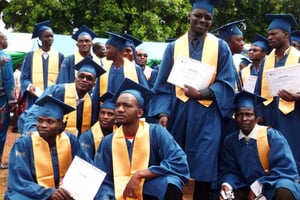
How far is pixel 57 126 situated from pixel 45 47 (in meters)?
3.28

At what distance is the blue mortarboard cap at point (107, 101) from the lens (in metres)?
5.54

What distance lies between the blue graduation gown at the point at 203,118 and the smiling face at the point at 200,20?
0.49ft

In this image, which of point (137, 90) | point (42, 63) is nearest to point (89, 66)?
point (137, 90)

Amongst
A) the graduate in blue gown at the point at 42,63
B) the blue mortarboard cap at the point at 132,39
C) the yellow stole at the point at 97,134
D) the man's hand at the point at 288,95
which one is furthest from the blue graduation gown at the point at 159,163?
the graduate in blue gown at the point at 42,63

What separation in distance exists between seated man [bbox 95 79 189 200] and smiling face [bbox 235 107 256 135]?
91cm

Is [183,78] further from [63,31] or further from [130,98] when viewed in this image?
[63,31]

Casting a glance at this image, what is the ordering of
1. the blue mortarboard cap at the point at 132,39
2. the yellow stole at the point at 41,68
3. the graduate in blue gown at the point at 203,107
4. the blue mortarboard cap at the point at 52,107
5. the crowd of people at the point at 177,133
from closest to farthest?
the crowd of people at the point at 177,133 < the blue mortarboard cap at the point at 52,107 < the graduate in blue gown at the point at 203,107 < the blue mortarboard cap at the point at 132,39 < the yellow stole at the point at 41,68

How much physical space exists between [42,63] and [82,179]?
3.76 m

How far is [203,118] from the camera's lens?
16.4 ft

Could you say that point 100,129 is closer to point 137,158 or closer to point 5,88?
point 137,158

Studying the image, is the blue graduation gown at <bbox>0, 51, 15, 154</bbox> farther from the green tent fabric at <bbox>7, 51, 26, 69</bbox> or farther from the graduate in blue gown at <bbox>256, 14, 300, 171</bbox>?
the green tent fabric at <bbox>7, 51, 26, 69</bbox>

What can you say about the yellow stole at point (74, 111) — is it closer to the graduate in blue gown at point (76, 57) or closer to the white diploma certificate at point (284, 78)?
the graduate in blue gown at point (76, 57)

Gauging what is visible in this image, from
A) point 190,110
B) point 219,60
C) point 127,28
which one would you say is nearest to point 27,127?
point 190,110

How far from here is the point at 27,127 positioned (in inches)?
205
